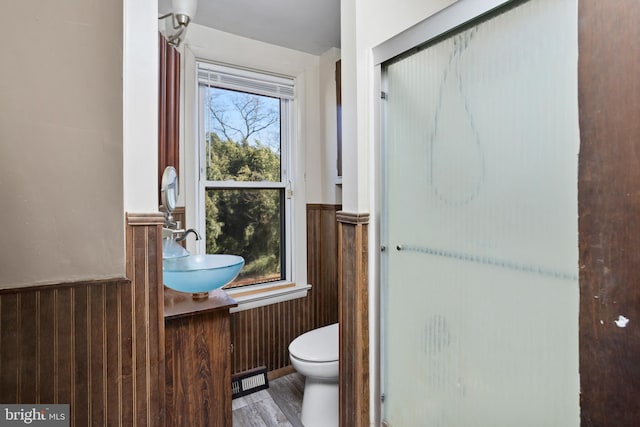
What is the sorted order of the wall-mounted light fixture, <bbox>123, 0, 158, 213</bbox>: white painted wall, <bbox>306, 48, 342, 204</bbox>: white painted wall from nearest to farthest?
<bbox>123, 0, 158, 213</bbox>: white painted wall, the wall-mounted light fixture, <bbox>306, 48, 342, 204</bbox>: white painted wall

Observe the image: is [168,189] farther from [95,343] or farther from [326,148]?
[326,148]

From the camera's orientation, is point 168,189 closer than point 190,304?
No

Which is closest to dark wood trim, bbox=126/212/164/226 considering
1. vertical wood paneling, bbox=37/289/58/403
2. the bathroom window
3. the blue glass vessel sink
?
vertical wood paneling, bbox=37/289/58/403

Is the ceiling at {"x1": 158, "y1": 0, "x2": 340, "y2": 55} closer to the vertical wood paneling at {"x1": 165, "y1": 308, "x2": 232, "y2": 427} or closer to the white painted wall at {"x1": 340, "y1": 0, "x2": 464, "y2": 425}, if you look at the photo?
the white painted wall at {"x1": 340, "y1": 0, "x2": 464, "y2": 425}

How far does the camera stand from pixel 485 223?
95 cm

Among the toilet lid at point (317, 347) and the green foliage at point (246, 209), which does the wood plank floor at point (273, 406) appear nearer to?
the toilet lid at point (317, 347)

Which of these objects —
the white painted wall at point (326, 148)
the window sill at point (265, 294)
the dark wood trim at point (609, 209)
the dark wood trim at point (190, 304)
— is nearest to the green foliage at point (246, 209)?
the window sill at point (265, 294)

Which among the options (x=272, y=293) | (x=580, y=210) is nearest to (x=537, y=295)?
(x=580, y=210)

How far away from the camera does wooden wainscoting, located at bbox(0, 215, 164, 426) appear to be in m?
0.83

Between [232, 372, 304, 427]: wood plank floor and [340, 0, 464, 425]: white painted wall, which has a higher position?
[340, 0, 464, 425]: white painted wall

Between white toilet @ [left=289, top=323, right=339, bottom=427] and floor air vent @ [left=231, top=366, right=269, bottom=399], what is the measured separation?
466 mm

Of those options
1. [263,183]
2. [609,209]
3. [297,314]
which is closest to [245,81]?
[263,183]

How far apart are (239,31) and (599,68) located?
198cm

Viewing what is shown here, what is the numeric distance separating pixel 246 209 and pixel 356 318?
1.26 metres
